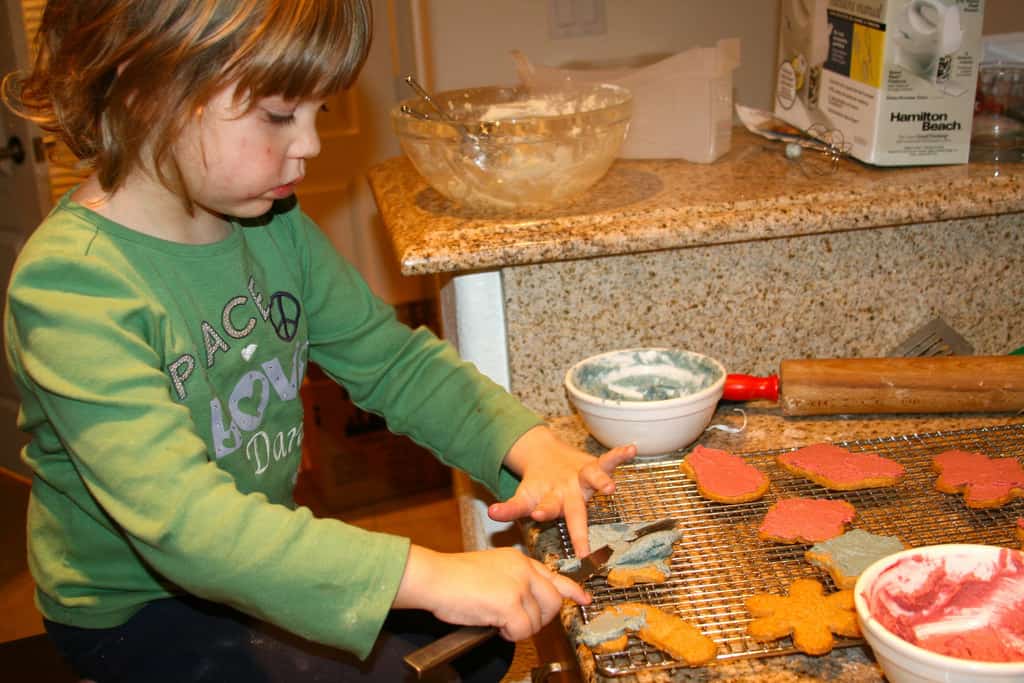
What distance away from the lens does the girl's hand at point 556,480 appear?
0.87 meters

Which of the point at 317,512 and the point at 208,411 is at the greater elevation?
the point at 208,411

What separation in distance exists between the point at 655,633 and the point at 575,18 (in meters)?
1.77

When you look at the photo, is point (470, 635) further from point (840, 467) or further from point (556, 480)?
point (840, 467)

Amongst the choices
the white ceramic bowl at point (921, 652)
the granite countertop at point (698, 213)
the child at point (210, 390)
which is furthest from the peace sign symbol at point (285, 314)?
the white ceramic bowl at point (921, 652)

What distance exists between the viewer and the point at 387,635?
3.12 feet

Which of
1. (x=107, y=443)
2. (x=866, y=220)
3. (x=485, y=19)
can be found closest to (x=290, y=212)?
(x=107, y=443)

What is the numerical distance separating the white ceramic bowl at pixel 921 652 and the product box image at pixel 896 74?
0.63m

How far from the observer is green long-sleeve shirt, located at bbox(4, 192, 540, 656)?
0.74 meters

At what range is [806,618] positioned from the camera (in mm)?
704

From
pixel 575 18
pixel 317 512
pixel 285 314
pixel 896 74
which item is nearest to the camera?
pixel 285 314

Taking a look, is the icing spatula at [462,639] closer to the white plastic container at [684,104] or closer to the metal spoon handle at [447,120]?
the metal spoon handle at [447,120]

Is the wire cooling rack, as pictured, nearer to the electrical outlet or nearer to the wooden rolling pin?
the wooden rolling pin

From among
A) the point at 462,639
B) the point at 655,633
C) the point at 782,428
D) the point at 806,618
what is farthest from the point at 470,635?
the point at 782,428

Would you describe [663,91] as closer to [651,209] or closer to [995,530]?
[651,209]
